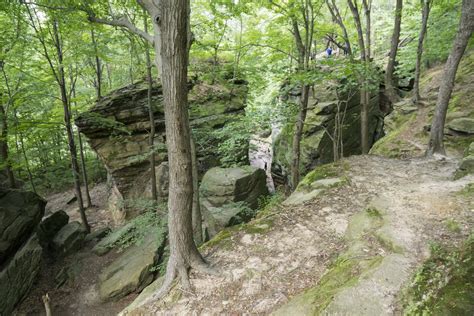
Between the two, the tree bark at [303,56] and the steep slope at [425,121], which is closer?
the tree bark at [303,56]

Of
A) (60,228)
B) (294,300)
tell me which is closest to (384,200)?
(294,300)

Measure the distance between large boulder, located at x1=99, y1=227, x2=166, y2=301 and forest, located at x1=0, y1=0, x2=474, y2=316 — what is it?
6 centimetres

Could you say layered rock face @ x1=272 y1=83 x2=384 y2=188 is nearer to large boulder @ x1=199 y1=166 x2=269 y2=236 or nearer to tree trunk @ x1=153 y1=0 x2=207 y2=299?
large boulder @ x1=199 y1=166 x2=269 y2=236

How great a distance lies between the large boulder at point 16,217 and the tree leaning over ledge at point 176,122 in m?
6.87

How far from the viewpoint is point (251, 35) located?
34.1 ft

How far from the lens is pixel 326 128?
1147 cm

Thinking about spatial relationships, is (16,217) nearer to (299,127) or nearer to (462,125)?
(299,127)

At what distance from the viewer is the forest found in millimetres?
2918

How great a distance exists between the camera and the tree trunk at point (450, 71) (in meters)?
5.79

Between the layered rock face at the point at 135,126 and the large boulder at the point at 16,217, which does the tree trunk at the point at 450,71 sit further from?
the large boulder at the point at 16,217

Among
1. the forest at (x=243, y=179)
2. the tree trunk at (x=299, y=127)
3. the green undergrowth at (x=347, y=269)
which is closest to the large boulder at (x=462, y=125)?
the forest at (x=243, y=179)

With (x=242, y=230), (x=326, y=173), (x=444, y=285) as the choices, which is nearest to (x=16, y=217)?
(x=242, y=230)

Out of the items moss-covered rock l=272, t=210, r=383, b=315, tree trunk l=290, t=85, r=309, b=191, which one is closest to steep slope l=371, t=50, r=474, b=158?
tree trunk l=290, t=85, r=309, b=191

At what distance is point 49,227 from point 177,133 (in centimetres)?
970
